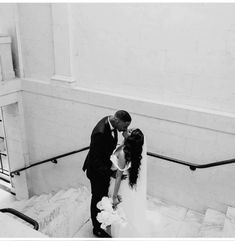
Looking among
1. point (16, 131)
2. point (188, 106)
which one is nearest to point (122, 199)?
point (188, 106)

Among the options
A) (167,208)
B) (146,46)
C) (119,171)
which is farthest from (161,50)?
(167,208)

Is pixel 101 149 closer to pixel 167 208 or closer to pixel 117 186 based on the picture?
pixel 117 186

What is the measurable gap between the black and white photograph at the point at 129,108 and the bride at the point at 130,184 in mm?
14

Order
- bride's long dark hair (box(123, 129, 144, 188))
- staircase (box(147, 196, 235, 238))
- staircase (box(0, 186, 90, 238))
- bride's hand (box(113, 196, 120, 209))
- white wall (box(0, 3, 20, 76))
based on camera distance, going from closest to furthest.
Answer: bride's long dark hair (box(123, 129, 144, 188))
bride's hand (box(113, 196, 120, 209))
staircase (box(147, 196, 235, 238))
staircase (box(0, 186, 90, 238))
white wall (box(0, 3, 20, 76))

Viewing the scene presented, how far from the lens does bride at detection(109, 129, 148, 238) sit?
3348 mm

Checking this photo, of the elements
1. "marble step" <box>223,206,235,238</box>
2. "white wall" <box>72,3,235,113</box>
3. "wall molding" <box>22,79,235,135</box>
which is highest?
"white wall" <box>72,3,235,113</box>

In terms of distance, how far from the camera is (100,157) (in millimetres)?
3582

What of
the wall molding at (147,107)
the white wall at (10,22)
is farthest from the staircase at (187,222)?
the white wall at (10,22)

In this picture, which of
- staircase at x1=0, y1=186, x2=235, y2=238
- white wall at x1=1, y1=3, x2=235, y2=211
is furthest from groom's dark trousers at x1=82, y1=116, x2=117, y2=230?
white wall at x1=1, y1=3, x2=235, y2=211

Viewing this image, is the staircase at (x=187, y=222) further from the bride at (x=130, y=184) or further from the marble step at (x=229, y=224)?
the bride at (x=130, y=184)

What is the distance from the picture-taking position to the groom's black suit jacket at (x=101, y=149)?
353 centimetres

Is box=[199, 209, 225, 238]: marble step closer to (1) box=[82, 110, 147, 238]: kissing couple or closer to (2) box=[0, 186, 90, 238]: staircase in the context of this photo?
(1) box=[82, 110, 147, 238]: kissing couple

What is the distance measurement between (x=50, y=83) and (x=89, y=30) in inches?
53.0

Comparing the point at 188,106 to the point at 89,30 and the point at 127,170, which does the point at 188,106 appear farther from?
the point at 89,30
